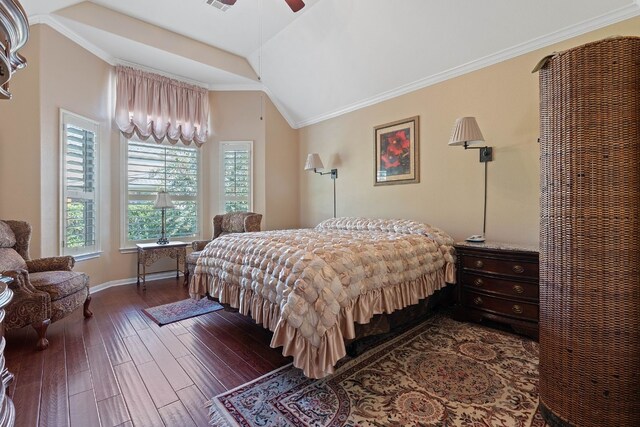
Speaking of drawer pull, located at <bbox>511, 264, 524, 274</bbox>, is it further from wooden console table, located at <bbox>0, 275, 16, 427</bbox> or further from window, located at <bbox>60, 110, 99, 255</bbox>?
window, located at <bbox>60, 110, 99, 255</bbox>

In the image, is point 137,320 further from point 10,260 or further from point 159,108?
point 159,108

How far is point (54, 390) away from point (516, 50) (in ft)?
15.5

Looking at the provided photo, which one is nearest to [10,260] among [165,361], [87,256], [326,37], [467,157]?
[87,256]

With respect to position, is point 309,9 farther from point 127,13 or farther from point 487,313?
point 487,313

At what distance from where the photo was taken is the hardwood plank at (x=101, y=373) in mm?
1803

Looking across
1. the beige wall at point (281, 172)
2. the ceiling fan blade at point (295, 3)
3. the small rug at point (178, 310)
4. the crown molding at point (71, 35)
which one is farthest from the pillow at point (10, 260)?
the ceiling fan blade at point (295, 3)

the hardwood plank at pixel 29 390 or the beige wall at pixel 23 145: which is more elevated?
the beige wall at pixel 23 145

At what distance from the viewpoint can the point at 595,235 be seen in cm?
137

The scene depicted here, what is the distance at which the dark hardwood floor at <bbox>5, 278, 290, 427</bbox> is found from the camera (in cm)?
162

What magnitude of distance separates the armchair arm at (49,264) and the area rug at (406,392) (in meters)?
2.37

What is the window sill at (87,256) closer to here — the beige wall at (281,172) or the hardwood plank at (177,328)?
the hardwood plank at (177,328)

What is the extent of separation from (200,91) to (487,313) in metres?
5.24

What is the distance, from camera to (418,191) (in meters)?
3.79

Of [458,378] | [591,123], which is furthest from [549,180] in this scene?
[458,378]
